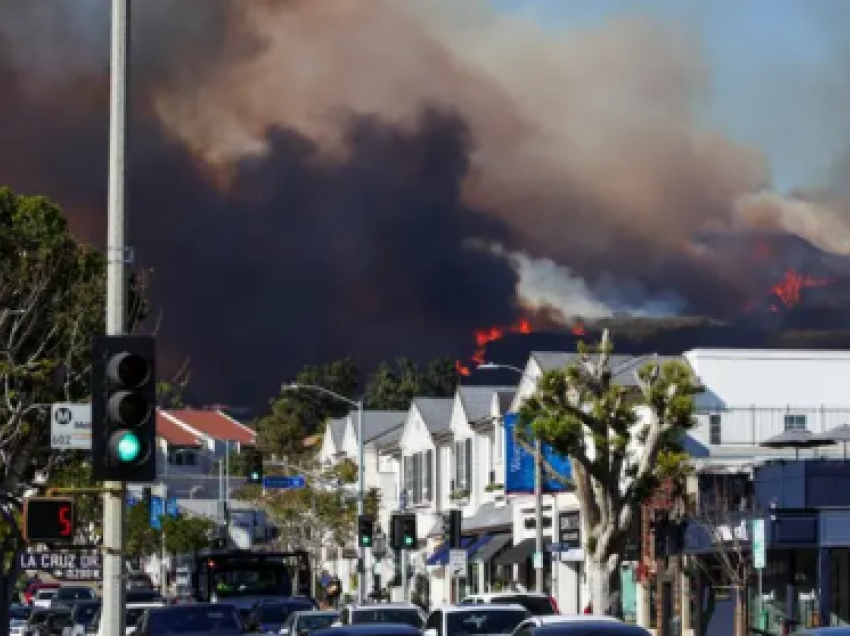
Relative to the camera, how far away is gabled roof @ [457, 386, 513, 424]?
8475cm

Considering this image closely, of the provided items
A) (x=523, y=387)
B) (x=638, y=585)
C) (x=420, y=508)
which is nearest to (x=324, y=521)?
(x=420, y=508)

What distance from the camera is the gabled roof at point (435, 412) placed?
308ft

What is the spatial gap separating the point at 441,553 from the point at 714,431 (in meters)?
19.1

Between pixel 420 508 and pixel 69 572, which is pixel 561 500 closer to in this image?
pixel 420 508

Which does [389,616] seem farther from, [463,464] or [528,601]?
[463,464]

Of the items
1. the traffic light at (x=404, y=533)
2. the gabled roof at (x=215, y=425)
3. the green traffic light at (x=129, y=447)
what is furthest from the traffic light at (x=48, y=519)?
the gabled roof at (x=215, y=425)

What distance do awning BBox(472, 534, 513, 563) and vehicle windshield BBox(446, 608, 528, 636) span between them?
44440mm

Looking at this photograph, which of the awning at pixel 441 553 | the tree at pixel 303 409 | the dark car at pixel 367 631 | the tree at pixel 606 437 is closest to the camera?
the dark car at pixel 367 631

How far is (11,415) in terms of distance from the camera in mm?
47250

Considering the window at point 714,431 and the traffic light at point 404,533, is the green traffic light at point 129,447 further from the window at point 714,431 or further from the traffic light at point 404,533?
the window at point 714,431

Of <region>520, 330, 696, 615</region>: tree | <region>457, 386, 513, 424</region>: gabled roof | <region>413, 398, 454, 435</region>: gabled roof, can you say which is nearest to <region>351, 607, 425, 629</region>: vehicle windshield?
<region>520, 330, 696, 615</region>: tree

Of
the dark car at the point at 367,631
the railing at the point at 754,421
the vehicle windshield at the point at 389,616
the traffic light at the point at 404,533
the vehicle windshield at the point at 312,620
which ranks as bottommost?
the vehicle windshield at the point at 312,620

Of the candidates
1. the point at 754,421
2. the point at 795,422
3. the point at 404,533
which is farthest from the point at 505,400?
the point at 404,533

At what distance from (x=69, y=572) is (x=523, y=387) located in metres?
50.9
